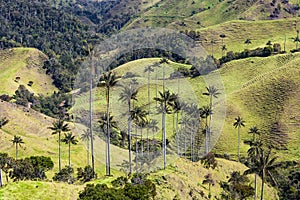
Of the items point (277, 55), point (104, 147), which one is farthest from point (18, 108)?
point (277, 55)

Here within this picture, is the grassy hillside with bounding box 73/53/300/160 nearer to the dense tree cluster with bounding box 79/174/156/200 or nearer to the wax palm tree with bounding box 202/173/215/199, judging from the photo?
the wax palm tree with bounding box 202/173/215/199

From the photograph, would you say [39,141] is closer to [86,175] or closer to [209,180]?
[86,175]

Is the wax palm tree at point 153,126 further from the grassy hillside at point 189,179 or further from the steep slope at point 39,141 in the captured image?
the grassy hillside at point 189,179

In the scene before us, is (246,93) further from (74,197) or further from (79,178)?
(74,197)

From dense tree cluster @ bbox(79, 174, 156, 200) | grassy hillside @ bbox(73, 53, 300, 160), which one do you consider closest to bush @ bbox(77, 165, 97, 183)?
dense tree cluster @ bbox(79, 174, 156, 200)

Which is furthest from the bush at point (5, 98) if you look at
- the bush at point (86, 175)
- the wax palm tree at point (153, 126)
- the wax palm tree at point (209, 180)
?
the wax palm tree at point (209, 180)

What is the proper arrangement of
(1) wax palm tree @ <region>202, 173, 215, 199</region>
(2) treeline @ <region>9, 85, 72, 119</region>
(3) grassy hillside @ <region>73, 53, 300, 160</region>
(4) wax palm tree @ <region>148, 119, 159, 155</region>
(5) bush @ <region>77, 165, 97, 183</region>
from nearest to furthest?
1. (1) wax palm tree @ <region>202, 173, 215, 199</region>
2. (5) bush @ <region>77, 165, 97, 183</region>
3. (4) wax palm tree @ <region>148, 119, 159, 155</region>
4. (3) grassy hillside @ <region>73, 53, 300, 160</region>
5. (2) treeline @ <region>9, 85, 72, 119</region>

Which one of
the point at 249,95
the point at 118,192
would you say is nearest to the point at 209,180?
the point at 118,192

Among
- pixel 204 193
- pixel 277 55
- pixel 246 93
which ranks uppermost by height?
pixel 277 55

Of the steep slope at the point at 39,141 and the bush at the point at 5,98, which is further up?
the bush at the point at 5,98

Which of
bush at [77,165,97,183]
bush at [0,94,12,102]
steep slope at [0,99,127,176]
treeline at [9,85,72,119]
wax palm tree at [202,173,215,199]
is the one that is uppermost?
bush at [0,94,12,102]

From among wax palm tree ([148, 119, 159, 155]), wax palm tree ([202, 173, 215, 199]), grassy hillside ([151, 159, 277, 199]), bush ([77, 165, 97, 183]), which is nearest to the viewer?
grassy hillside ([151, 159, 277, 199])
